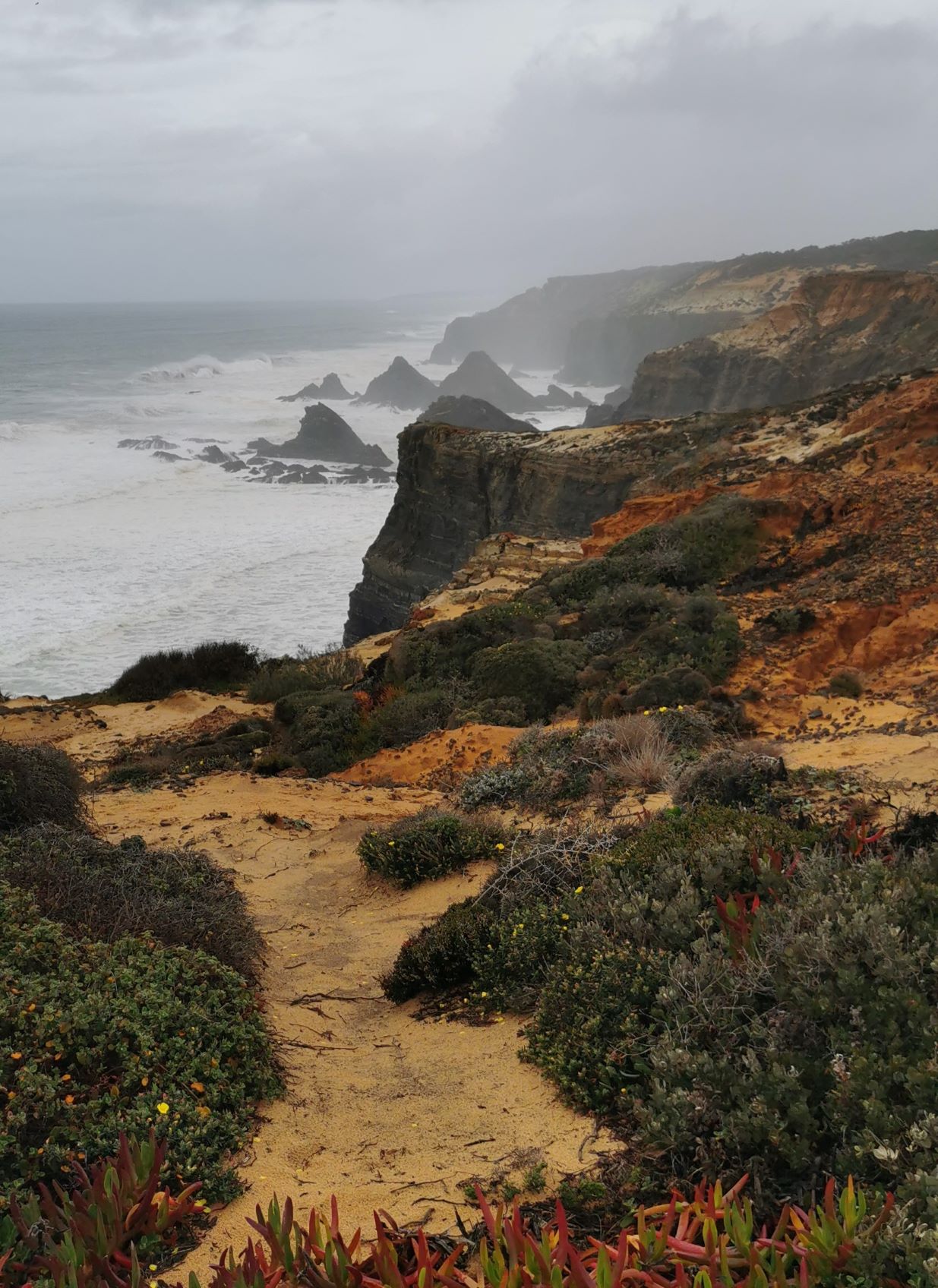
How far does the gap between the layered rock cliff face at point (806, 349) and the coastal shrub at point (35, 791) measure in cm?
3182

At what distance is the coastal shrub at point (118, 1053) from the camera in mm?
2908

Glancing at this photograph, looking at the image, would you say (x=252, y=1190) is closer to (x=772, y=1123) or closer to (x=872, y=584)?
(x=772, y=1123)

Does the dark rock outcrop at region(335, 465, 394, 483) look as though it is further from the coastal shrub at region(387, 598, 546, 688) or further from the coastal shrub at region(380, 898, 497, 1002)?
the coastal shrub at region(380, 898, 497, 1002)

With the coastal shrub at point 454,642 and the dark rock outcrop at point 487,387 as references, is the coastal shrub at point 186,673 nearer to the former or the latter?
the coastal shrub at point 454,642

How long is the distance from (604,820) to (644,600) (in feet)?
22.6

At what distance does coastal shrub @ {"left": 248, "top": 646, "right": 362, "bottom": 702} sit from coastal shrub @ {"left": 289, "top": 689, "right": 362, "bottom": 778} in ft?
6.24

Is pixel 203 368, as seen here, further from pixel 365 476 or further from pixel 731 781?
pixel 731 781

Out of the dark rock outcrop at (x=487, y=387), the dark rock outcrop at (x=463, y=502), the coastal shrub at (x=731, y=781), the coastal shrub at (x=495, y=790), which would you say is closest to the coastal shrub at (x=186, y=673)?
the dark rock outcrop at (x=463, y=502)

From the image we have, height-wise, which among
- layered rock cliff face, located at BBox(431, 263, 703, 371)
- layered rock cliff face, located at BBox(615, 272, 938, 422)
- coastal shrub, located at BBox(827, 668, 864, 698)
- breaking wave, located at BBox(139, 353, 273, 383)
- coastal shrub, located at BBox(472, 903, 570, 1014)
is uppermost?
layered rock cliff face, located at BBox(431, 263, 703, 371)

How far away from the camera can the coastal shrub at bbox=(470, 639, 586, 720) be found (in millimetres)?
11000

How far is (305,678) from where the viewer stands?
1512 centimetres

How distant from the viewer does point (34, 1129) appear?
2889mm

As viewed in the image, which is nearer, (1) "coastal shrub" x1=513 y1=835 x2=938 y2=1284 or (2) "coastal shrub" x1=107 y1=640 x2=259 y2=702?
(1) "coastal shrub" x1=513 y1=835 x2=938 y2=1284

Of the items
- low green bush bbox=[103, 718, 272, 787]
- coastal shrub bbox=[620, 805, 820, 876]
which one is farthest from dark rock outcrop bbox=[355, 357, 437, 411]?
coastal shrub bbox=[620, 805, 820, 876]
